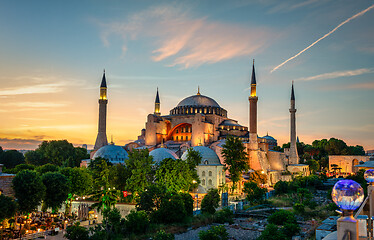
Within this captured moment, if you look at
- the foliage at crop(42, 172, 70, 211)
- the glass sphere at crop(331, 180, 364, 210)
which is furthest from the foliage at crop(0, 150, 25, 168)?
the glass sphere at crop(331, 180, 364, 210)

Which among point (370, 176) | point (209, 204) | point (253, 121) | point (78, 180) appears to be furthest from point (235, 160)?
point (370, 176)

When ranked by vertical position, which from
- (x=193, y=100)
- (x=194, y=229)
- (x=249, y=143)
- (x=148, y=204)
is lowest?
(x=194, y=229)

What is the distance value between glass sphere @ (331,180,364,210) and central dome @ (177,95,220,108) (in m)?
42.3

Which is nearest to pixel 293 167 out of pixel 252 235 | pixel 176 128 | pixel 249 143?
pixel 249 143

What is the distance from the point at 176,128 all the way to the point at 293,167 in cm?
1592

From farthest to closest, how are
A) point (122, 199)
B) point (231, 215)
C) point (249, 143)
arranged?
1. point (249, 143)
2. point (122, 199)
3. point (231, 215)

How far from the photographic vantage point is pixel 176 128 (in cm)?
4394

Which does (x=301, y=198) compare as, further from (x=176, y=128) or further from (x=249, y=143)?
(x=176, y=128)

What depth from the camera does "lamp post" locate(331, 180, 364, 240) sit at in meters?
3.06

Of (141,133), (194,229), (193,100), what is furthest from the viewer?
(141,133)

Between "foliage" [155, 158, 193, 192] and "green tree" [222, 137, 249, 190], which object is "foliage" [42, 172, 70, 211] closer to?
"foliage" [155, 158, 193, 192]

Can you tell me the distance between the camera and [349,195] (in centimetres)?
317

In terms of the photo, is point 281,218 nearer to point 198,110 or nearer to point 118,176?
point 118,176

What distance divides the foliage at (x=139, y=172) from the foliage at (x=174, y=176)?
71 centimetres
